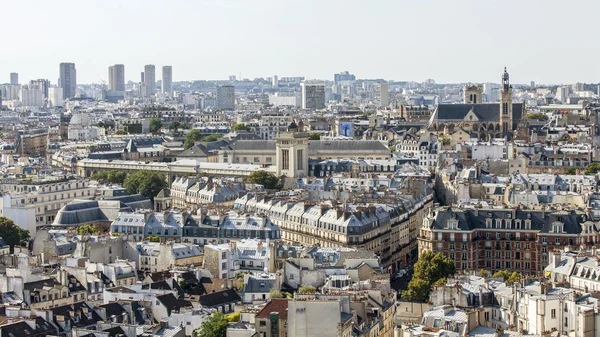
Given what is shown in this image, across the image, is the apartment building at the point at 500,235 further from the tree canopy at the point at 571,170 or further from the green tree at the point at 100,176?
the green tree at the point at 100,176

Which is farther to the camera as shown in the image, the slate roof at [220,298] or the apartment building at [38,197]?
the apartment building at [38,197]

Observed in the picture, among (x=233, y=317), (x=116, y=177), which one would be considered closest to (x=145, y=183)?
(x=116, y=177)

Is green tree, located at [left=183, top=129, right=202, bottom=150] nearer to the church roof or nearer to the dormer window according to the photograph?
the church roof

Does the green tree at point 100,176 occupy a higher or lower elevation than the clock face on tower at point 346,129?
lower

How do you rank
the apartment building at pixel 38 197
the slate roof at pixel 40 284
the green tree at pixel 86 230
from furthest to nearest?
the apartment building at pixel 38 197
the green tree at pixel 86 230
the slate roof at pixel 40 284

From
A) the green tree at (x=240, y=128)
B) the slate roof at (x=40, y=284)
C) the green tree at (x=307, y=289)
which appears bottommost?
the slate roof at (x=40, y=284)

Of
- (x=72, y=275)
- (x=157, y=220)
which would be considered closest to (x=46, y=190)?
(x=157, y=220)

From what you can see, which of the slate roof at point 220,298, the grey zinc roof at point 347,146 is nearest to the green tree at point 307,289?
the slate roof at point 220,298

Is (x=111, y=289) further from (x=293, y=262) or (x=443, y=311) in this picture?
(x=443, y=311)

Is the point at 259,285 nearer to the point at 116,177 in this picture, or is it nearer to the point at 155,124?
the point at 116,177
